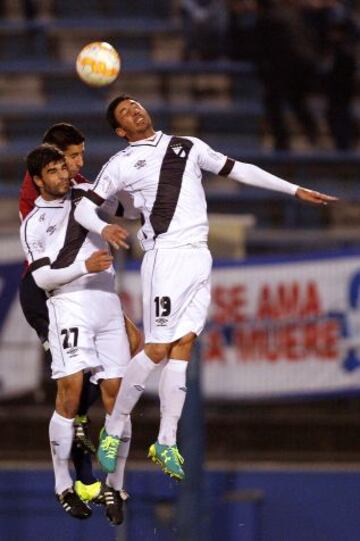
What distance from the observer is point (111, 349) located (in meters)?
7.83

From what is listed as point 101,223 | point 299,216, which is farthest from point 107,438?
point 299,216

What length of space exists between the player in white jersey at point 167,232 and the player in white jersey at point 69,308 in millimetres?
241

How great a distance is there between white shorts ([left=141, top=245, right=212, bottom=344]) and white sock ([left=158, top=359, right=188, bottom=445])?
0.49ft

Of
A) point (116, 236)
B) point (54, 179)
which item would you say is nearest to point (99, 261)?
point (116, 236)

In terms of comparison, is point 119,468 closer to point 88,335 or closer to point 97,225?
point 88,335

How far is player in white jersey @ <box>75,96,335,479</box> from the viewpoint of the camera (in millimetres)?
7457

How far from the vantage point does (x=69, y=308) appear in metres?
7.70

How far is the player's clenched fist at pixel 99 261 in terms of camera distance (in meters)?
7.25

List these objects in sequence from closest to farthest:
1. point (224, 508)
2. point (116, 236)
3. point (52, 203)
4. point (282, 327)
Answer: point (116, 236), point (52, 203), point (224, 508), point (282, 327)

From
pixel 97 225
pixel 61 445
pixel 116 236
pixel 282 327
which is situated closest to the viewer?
pixel 116 236

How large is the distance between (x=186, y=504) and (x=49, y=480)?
1.49m

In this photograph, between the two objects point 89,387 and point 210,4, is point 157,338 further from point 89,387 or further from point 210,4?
point 210,4

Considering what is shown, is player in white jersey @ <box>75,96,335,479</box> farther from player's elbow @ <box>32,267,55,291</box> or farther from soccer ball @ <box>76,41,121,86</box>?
player's elbow @ <box>32,267,55,291</box>

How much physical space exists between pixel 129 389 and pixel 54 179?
1151 mm
